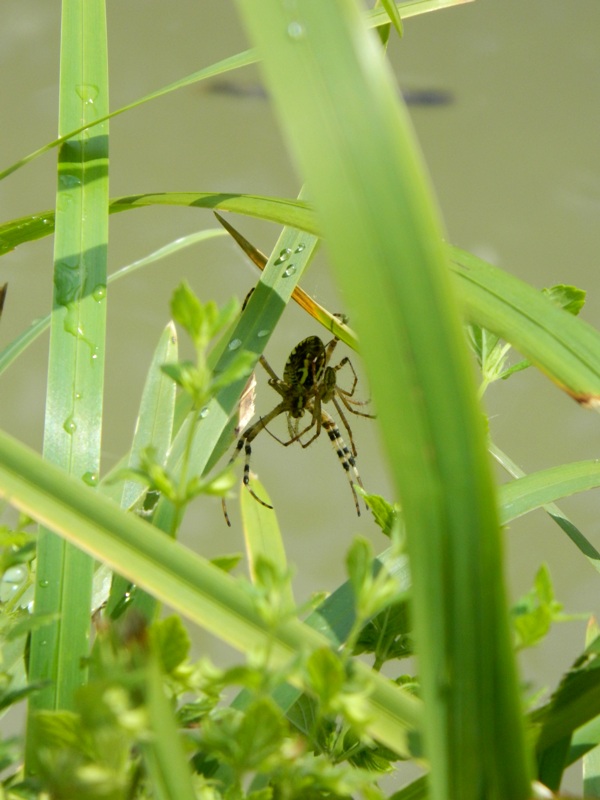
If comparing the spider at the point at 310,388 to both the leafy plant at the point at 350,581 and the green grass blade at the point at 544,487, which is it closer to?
the green grass blade at the point at 544,487

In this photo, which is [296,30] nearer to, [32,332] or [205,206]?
[205,206]

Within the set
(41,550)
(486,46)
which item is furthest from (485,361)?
(486,46)

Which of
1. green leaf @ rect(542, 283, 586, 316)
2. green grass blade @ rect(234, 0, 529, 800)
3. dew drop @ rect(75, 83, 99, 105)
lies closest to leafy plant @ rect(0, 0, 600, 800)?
green grass blade @ rect(234, 0, 529, 800)

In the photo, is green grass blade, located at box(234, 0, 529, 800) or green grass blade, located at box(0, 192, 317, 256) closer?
green grass blade, located at box(234, 0, 529, 800)

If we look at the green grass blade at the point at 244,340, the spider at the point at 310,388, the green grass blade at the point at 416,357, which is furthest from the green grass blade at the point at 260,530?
the spider at the point at 310,388

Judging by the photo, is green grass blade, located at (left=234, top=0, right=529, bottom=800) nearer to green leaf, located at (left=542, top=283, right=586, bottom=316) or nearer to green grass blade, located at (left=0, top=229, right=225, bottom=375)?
green leaf, located at (left=542, top=283, right=586, bottom=316)

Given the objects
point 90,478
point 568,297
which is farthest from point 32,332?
point 568,297

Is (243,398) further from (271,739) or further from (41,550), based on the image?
(271,739)
